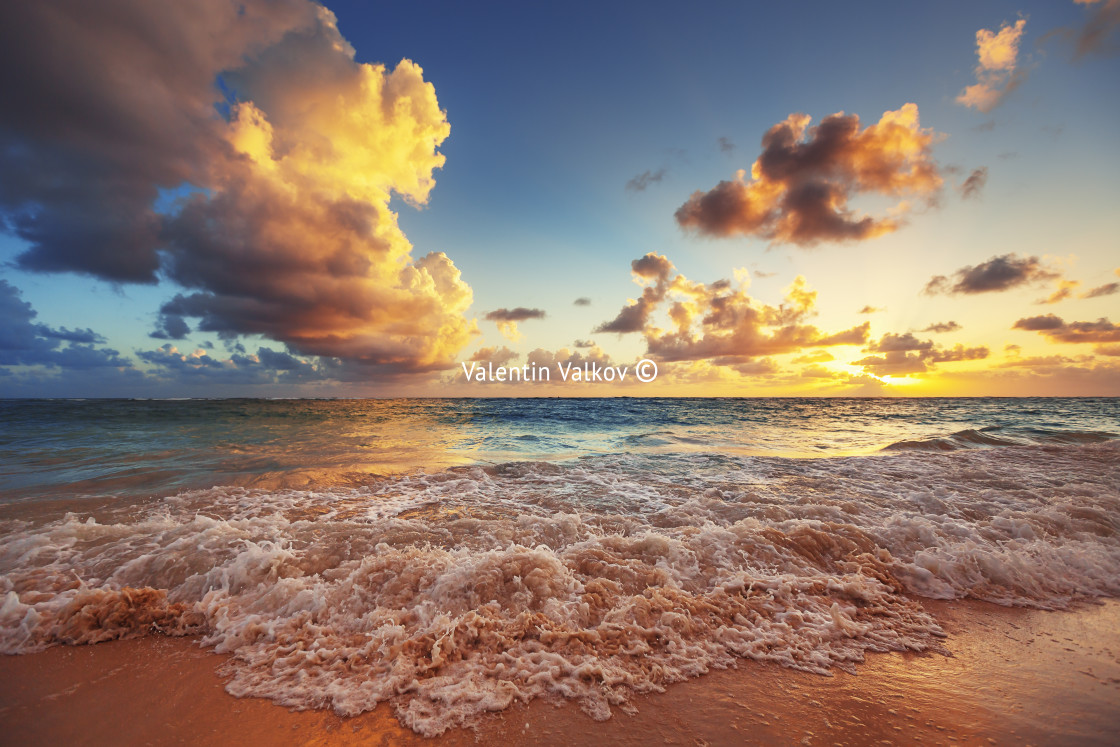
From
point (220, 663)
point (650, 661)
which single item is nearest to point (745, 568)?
point (650, 661)

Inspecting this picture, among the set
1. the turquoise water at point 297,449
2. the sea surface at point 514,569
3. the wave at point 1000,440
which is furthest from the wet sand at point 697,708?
the wave at point 1000,440

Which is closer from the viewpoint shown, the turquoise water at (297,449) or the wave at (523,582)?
the wave at (523,582)

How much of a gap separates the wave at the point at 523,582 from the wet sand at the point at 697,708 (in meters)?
0.15

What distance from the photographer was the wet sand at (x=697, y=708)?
262cm

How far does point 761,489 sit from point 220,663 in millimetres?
8565

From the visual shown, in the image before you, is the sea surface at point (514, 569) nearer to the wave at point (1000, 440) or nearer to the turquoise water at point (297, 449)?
the turquoise water at point (297, 449)

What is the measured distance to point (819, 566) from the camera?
5055 mm

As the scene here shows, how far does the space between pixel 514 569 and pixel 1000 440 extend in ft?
74.0

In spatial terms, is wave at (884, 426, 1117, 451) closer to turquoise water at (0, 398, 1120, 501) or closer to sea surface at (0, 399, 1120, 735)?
turquoise water at (0, 398, 1120, 501)

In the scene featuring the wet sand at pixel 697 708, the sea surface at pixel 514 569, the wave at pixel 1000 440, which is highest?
the sea surface at pixel 514 569

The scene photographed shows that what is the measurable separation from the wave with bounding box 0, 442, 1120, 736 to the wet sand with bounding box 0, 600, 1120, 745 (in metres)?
0.15

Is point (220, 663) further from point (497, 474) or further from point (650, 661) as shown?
point (497, 474)

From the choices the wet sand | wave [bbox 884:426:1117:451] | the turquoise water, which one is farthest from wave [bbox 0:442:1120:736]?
wave [bbox 884:426:1117:451]

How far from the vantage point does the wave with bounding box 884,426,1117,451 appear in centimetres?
1544
